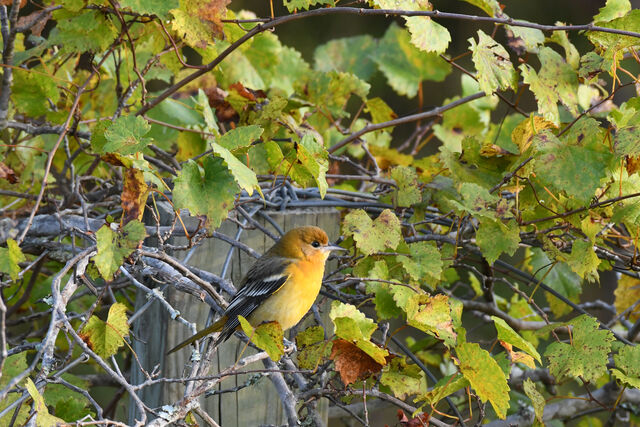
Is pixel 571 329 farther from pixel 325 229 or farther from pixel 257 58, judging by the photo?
pixel 257 58

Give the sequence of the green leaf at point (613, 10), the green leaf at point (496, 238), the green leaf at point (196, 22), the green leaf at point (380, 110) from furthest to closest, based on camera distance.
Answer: the green leaf at point (380, 110)
the green leaf at point (613, 10)
the green leaf at point (496, 238)
the green leaf at point (196, 22)

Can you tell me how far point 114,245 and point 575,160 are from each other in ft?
4.58

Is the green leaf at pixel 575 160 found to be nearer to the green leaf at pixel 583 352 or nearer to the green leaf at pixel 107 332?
the green leaf at pixel 583 352

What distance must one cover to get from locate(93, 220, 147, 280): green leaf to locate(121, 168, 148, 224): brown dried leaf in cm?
9

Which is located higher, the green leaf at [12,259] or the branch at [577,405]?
the green leaf at [12,259]

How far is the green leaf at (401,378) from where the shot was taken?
2.22 metres

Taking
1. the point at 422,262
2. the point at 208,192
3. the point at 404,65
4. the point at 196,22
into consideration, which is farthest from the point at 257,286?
the point at 404,65

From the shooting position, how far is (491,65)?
8.13 feet

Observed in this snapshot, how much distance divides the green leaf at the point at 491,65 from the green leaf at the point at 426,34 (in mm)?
102

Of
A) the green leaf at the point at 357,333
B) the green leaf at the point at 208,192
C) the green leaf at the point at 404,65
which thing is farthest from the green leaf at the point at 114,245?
the green leaf at the point at 404,65

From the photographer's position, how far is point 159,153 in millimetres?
3127

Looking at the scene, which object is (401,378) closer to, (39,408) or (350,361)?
(350,361)

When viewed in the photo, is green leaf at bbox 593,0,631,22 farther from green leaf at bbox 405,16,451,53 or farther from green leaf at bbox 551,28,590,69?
green leaf at bbox 405,16,451,53

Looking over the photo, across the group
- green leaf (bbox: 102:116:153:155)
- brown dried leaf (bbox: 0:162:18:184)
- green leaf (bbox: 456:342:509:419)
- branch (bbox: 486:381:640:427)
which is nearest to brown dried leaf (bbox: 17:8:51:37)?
brown dried leaf (bbox: 0:162:18:184)
